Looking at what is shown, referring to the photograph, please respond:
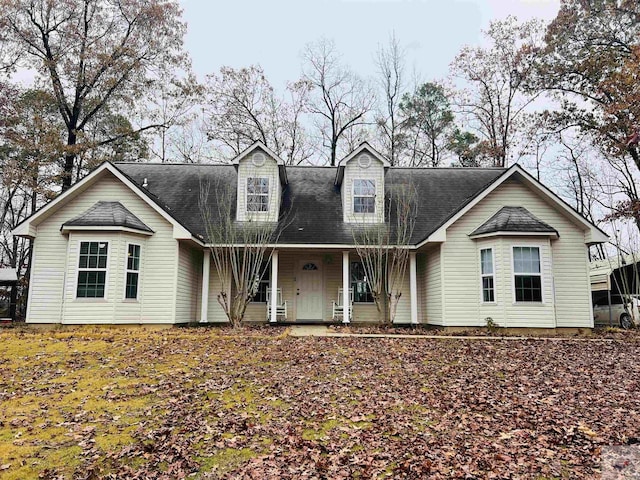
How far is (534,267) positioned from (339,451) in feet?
34.1

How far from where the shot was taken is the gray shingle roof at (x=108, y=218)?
12.8 m

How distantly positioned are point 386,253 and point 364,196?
127 inches

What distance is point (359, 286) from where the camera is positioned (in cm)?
1619

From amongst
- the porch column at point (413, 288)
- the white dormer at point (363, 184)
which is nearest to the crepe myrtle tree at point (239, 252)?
the white dormer at point (363, 184)

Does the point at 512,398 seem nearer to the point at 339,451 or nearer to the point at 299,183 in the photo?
the point at 339,451

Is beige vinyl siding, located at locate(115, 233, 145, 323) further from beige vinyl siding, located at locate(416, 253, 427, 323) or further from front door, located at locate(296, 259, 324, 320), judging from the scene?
beige vinyl siding, located at locate(416, 253, 427, 323)

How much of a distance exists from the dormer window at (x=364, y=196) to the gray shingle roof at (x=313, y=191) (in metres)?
0.77

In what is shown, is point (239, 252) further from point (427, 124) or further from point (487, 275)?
point (427, 124)

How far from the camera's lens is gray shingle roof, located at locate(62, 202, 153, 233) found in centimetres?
1283

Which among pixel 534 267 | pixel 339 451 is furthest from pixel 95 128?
pixel 339 451

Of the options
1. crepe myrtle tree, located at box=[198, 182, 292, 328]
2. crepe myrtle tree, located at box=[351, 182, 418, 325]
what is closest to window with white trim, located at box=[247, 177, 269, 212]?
crepe myrtle tree, located at box=[198, 182, 292, 328]

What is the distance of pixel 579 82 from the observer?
21375mm

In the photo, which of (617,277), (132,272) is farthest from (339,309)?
(617,277)

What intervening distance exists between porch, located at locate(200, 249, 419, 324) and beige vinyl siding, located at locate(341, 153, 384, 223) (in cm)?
145
